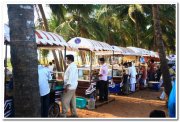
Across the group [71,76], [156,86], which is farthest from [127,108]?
[156,86]

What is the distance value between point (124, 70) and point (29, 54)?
9.37 metres

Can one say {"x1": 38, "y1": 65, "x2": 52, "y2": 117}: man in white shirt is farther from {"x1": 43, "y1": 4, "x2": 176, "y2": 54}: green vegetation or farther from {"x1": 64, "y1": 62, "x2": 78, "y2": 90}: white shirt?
{"x1": 43, "y1": 4, "x2": 176, "y2": 54}: green vegetation

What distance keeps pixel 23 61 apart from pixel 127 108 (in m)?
6.18

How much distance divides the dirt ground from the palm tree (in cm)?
400

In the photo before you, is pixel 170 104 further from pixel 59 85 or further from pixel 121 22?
pixel 121 22

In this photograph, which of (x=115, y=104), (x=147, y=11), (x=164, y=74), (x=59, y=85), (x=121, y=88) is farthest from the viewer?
(x=147, y=11)

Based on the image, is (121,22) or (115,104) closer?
(115,104)

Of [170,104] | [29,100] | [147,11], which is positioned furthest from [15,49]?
[147,11]

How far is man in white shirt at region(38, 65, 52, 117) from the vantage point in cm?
646

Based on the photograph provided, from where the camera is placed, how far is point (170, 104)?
4.13 meters

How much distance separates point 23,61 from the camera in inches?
160

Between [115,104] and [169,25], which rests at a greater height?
[169,25]

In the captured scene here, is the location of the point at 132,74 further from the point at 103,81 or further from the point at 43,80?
the point at 43,80

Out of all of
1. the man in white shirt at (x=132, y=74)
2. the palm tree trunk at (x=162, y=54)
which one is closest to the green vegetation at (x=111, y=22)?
the man in white shirt at (x=132, y=74)
